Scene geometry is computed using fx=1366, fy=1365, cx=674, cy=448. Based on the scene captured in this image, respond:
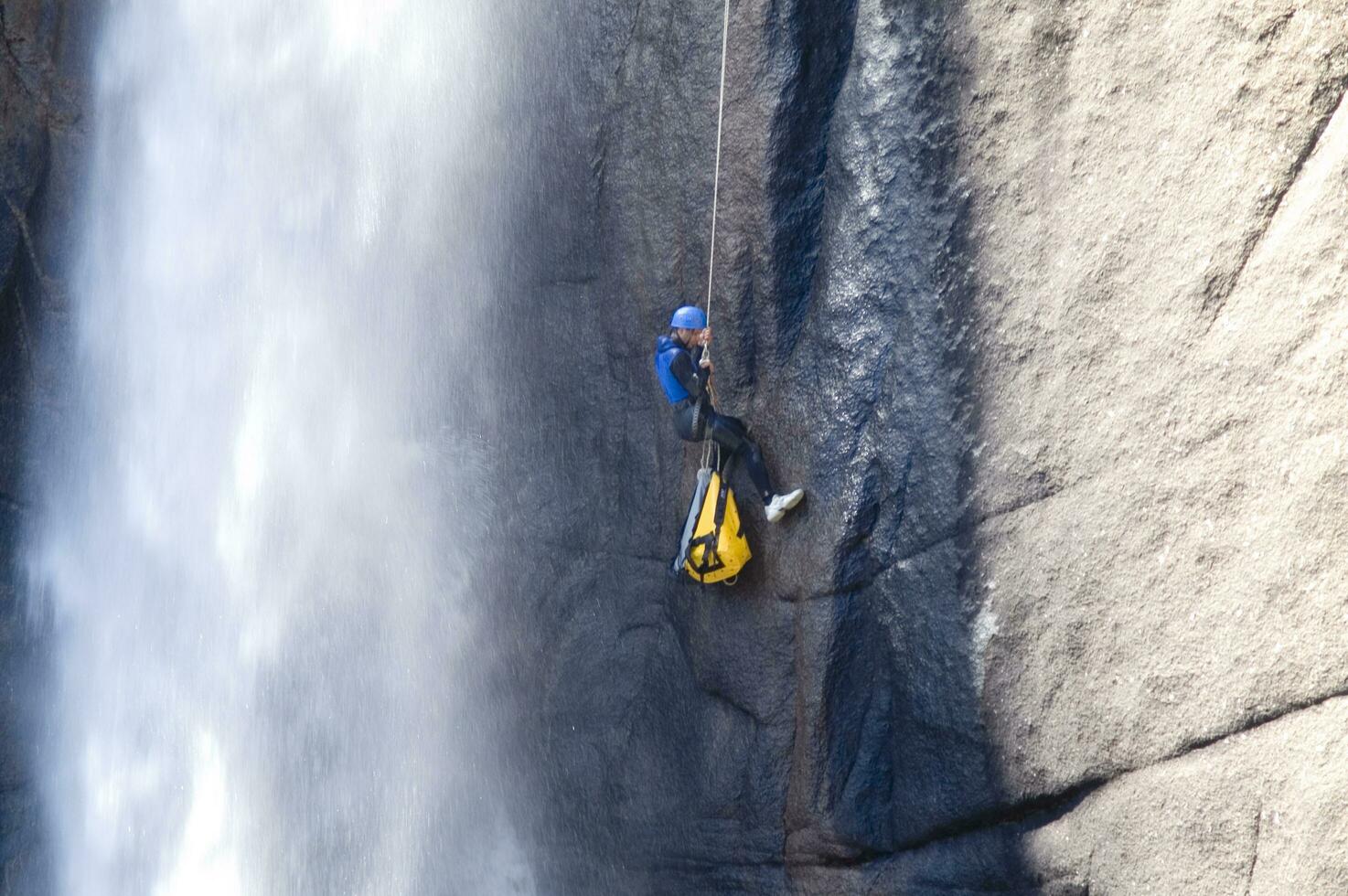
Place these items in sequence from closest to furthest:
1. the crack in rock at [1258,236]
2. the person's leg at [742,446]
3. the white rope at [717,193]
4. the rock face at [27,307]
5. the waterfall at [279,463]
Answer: the crack in rock at [1258,236] → the person's leg at [742,446] → the white rope at [717,193] → the waterfall at [279,463] → the rock face at [27,307]

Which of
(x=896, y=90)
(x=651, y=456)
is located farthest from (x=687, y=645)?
(x=896, y=90)

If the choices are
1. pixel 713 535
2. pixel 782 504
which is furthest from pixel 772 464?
pixel 713 535

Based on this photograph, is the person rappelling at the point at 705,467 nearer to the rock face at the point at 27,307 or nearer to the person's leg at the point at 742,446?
the person's leg at the point at 742,446

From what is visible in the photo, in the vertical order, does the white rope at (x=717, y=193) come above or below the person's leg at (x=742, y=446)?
above

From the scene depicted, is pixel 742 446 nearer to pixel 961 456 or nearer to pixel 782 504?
pixel 782 504

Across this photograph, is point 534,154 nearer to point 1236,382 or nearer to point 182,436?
point 182,436

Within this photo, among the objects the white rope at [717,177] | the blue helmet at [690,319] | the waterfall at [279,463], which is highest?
the white rope at [717,177]

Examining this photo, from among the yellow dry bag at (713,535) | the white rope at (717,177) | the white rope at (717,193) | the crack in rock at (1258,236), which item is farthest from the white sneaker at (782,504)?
the crack in rock at (1258,236)

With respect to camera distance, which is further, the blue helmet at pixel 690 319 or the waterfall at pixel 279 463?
the waterfall at pixel 279 463
